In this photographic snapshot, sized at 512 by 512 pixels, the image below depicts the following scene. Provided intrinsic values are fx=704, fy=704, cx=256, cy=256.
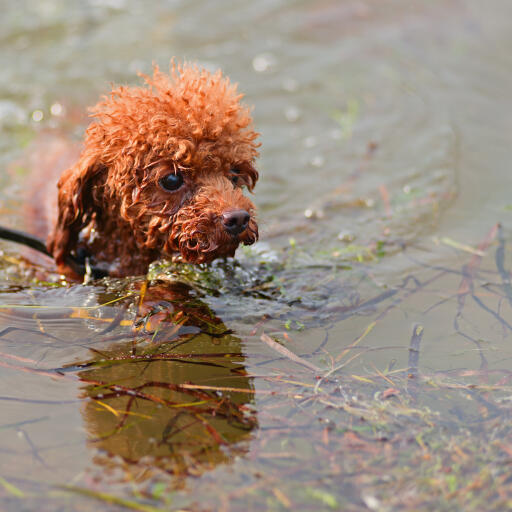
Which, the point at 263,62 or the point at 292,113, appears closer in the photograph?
the point at 292,113

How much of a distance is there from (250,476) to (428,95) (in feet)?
20.4

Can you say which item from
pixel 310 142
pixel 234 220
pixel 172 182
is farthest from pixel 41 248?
pixel 310 142

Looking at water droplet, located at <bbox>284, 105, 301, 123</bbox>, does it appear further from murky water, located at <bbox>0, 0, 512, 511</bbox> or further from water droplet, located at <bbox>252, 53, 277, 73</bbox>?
water droplet, located at <bbox>252, 53, 277, 73</bbox>

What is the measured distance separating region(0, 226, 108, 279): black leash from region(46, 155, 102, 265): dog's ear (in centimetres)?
8

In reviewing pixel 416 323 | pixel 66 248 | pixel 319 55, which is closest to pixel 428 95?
pixel 319 55

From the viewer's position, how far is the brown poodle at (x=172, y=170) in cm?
389

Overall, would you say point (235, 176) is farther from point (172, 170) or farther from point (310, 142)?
point (310, 142)

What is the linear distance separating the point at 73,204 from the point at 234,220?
1.17 meters

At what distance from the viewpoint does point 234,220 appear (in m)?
3.80

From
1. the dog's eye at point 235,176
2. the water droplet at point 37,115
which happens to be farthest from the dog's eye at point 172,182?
the water droplet at point 37,115

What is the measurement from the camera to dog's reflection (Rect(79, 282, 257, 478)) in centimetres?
319

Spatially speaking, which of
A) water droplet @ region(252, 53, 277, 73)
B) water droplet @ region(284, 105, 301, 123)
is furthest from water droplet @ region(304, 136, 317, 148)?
water droplet @ region(252, 53, 277, 73)

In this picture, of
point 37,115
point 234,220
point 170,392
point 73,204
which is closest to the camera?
point 170,392

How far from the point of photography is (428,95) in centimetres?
818
